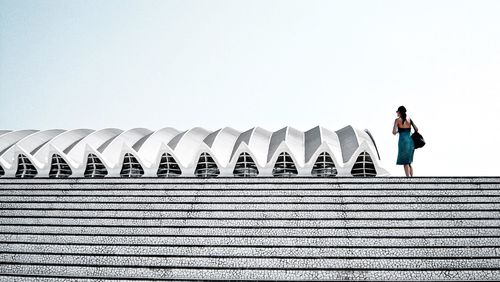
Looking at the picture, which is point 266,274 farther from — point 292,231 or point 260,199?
point 260,199

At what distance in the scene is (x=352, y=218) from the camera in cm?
1030

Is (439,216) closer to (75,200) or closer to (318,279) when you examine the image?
(318,279)

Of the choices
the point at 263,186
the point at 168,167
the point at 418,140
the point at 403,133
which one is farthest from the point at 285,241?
the point at 168,167

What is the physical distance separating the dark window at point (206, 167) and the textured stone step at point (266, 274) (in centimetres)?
1002

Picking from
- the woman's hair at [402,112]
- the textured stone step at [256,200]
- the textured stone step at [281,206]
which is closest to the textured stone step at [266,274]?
the textured stone step at [281,206]

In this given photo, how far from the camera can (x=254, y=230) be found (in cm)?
992

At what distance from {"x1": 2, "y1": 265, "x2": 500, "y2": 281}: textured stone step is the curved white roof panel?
9393 millimetres

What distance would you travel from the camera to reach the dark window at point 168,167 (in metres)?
18.9

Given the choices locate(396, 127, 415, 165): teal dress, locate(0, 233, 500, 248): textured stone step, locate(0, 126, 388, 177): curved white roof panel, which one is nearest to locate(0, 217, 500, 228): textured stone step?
locate(0, 233, 500, 248): textured stone step

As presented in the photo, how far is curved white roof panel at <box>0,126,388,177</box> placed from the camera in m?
18.0

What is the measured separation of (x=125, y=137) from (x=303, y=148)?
10187 millimetres

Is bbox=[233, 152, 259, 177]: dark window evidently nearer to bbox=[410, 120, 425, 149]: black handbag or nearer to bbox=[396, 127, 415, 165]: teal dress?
bbox=[396, 127, 415, 165]: teal dress

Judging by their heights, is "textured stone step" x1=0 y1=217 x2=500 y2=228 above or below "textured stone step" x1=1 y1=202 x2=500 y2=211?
below

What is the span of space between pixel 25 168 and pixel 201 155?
8.85 m
